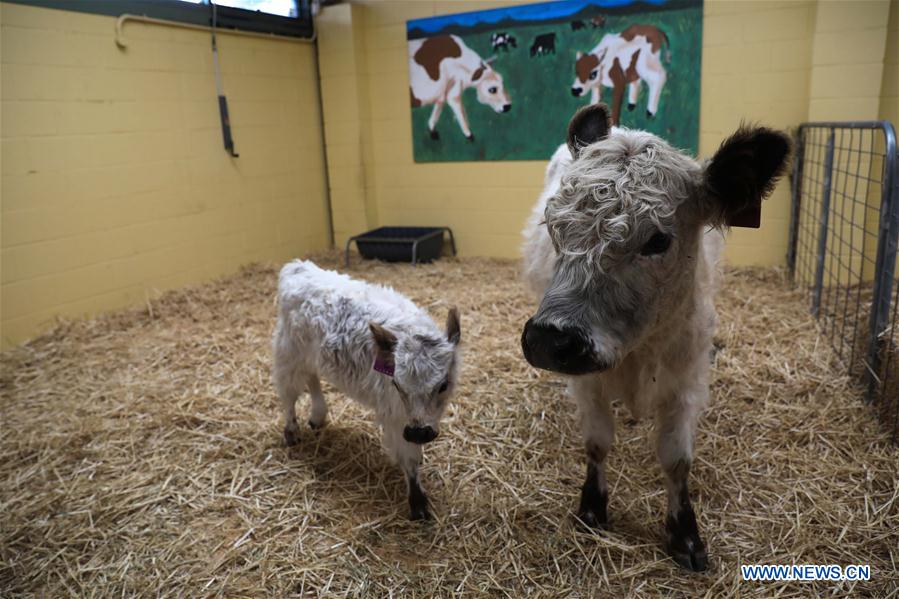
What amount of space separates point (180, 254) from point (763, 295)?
5.19m

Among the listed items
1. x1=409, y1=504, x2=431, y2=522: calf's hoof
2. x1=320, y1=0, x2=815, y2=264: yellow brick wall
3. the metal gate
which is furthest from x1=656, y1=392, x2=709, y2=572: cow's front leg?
x1=320, y1=0, x2=815, y2=264: yellow brick wall

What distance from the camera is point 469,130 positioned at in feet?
21.1

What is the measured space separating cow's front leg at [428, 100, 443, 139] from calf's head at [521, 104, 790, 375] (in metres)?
5.04

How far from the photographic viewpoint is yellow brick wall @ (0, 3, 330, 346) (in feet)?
14.4

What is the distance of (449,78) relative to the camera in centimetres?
638

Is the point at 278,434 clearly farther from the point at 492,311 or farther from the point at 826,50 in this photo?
the point at 826,50

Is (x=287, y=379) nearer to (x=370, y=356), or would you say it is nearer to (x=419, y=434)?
(x=370, y=356)

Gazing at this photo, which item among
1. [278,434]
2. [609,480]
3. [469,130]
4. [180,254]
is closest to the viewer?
[609,480]

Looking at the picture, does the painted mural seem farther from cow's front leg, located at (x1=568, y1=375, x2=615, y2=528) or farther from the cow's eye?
the cow's eye

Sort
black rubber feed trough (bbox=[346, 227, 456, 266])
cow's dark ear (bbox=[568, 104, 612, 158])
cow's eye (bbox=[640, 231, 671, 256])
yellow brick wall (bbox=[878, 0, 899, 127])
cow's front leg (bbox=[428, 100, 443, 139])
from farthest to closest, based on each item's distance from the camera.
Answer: cow's front leg (bbox=[428, 100, 443, 139])
black rubber feed trough (bbox=[346, 227, 456, 266])
yellow brick wall (bbox=[878, 0, 899, 127])
cow's dark ear (bbox=[568, 104, 612, 158])
cow's eye (bbox=[640, 231, 671, 256])

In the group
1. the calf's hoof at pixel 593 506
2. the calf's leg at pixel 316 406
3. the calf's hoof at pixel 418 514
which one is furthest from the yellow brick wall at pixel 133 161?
the calf's hoof at pixel 593 506

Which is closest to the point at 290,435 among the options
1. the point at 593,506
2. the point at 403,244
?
the point at 593,506

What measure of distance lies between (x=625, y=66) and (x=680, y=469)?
4.48m

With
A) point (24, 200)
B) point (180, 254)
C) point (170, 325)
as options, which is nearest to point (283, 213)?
point (180, 254)
